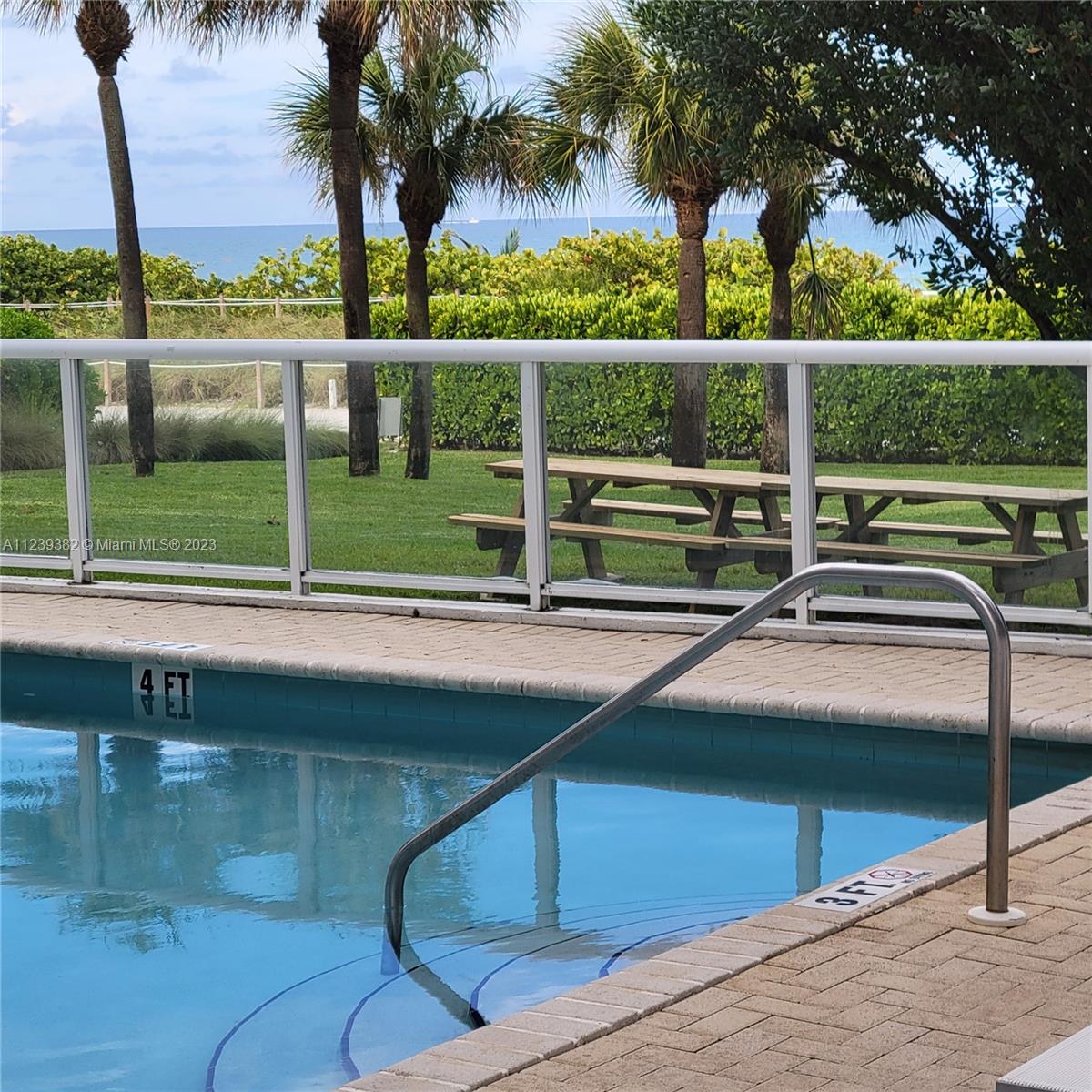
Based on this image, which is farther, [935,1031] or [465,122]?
[465,122]

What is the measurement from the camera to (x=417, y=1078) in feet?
10.6

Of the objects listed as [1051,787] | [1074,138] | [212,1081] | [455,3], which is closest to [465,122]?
[455,3]

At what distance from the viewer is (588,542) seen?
26.7 feet

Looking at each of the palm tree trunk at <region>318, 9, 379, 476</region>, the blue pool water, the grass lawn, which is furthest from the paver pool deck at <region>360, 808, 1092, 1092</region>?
the palm tree trunk at <region>318, 9, 379, 476</region>

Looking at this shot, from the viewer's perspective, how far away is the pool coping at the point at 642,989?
326 cm

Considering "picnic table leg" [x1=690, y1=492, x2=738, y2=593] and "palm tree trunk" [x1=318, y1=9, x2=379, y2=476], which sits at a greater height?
"palm tree trunk" [x1=318, y1=9, x2=379, y2=476]

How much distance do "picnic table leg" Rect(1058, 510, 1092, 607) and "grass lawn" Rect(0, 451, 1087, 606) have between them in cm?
5

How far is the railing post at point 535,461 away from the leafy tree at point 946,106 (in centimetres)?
311

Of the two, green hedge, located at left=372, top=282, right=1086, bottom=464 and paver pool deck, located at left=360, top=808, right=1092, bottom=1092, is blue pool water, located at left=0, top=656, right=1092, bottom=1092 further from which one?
green hedge, located at left=372, top=282, right=1086, bottom=464

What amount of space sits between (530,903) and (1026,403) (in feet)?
10.5

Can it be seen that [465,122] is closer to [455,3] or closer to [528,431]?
[455,3]

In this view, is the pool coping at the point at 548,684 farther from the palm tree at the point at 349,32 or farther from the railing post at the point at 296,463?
the palm tree at the point at 349,32

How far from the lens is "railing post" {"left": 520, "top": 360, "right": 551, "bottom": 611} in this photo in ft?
26.3

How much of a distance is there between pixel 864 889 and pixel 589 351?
157 inches
